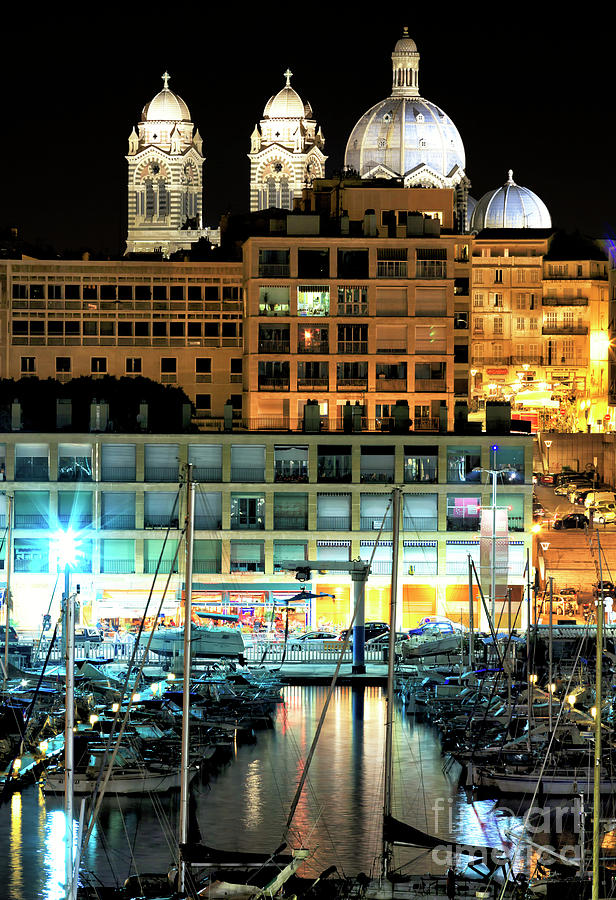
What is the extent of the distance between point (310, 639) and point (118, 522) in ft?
43.5

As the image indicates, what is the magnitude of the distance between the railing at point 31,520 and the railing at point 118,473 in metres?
3.46

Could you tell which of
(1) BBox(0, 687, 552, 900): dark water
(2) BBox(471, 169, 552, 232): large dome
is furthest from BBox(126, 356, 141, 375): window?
(1) BBox(0, 687, 552, 900): dark water

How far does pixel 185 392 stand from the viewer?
144 meters

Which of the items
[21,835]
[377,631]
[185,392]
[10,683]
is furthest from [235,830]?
[185,392]

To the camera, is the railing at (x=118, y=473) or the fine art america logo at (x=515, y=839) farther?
the railing at (x=118, y=473)

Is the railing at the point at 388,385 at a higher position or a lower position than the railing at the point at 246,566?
higher

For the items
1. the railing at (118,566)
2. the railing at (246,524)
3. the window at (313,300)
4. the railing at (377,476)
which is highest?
the window at (313,300)

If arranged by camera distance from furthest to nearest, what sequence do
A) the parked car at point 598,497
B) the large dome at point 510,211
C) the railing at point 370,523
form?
the large dome at point 510,211 → the parked car at point 598,497 → the railing at point 370,523

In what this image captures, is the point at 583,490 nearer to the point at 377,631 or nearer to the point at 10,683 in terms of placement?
the point at 377,631

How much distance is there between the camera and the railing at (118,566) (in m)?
97.3

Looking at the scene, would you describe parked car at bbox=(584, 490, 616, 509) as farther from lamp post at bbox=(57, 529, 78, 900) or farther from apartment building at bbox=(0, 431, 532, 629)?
lamp post at bbox=(57, 529, 78, 900)

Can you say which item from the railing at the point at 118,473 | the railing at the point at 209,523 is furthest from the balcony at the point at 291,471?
the railing at the point at 118,473

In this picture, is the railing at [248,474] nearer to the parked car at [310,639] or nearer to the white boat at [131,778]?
the parked car at [310,639]

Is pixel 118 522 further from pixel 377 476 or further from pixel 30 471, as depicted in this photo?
pixel 377 476
